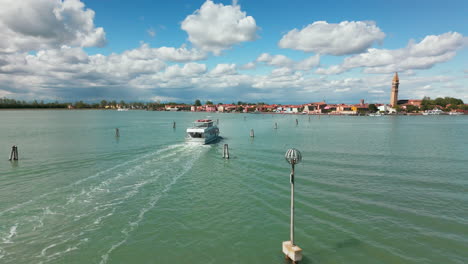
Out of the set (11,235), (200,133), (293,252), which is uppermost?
(200,133)

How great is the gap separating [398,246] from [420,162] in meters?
23.2

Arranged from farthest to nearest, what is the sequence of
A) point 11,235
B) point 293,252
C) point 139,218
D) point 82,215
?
point 82,215, point 139,218, point 11,235, point 293,252

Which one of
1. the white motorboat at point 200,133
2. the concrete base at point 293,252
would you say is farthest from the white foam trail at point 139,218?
the white motorboat at point 200,133

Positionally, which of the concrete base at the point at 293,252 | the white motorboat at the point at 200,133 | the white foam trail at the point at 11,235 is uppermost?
the white motorboat at the point at 200,133

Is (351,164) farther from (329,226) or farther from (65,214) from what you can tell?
(65,214)

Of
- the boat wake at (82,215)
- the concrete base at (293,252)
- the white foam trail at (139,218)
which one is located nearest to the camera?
the concrete base at (293,252)

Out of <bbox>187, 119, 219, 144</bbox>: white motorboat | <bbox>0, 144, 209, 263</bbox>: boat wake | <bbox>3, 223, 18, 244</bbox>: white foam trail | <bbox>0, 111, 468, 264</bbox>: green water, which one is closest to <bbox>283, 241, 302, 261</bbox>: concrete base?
<bbox>0, 111, 468, 264</bbox>: green water

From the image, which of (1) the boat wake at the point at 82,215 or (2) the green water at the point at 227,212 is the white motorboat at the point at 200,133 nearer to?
(2) the green water at the point at 227,212

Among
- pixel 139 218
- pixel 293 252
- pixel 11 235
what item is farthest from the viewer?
pixel 139 218

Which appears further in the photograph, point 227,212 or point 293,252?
point 227,212

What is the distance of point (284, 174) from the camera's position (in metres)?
24.0

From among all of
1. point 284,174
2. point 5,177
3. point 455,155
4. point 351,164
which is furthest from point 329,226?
point 455,155

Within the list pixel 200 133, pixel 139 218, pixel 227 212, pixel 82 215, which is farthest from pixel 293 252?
pixel 200 133

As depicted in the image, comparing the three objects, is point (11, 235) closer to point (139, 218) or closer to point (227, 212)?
point (139, 218)
